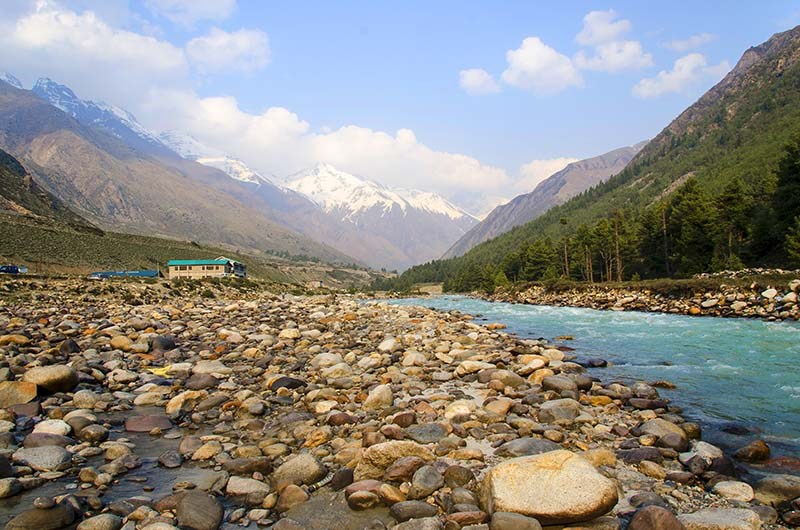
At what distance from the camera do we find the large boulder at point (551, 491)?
15.4ft

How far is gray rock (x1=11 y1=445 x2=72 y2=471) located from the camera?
5.96 metres

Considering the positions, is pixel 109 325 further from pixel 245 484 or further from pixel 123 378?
pixel 245 484

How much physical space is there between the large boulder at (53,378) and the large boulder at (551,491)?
9231 millimetres

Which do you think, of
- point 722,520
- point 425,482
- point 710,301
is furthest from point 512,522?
point 710,301

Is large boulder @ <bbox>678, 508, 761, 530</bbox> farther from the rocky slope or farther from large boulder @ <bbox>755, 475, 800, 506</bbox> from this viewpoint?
→ the rocky slope

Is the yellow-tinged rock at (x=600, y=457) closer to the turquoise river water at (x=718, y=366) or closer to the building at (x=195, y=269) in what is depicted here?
the turquoise river water at (x=718, y=366)

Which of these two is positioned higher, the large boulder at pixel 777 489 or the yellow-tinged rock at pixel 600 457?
the large boulder at pixel 777 489

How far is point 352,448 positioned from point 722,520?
15.3 feet

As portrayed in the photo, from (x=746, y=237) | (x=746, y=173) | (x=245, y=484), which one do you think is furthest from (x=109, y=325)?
(x=746, y=173)

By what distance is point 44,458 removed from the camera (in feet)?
19.9

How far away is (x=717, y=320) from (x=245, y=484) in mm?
28533

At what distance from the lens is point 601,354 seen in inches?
632

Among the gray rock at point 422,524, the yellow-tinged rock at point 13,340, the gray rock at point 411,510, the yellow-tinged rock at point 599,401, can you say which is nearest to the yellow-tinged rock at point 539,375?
the yellow-tinged rock at point 599,401

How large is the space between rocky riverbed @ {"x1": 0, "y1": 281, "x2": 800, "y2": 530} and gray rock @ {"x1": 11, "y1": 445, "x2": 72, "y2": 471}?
1.1 inches
